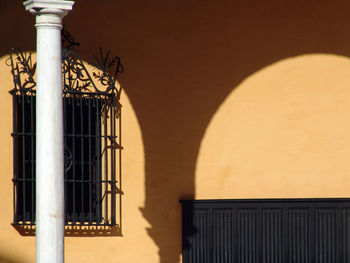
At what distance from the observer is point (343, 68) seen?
26.0 ft

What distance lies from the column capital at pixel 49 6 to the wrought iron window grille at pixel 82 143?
1852 mm

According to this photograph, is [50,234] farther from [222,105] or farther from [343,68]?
[343,68]

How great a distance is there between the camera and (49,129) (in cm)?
568

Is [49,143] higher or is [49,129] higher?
[49,129]

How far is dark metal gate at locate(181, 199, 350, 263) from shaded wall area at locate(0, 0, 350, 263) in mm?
282

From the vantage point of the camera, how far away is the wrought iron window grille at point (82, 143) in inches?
297

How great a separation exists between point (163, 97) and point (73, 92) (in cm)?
97

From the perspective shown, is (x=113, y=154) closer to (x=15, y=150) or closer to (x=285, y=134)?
(x=15, y=150)

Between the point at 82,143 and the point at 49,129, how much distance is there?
192 cm

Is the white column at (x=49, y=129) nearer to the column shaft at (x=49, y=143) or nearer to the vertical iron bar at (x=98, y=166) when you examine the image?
the column shaft at (x=49, y=143)

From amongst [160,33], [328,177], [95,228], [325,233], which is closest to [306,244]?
[325,233]

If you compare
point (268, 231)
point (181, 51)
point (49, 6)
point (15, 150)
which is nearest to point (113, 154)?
point (15, 150)

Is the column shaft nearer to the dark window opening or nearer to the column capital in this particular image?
the column capital

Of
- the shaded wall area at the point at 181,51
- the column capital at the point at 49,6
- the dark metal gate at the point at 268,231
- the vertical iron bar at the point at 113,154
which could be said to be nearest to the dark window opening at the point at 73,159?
the vertical iron bar at the point at 113,154
